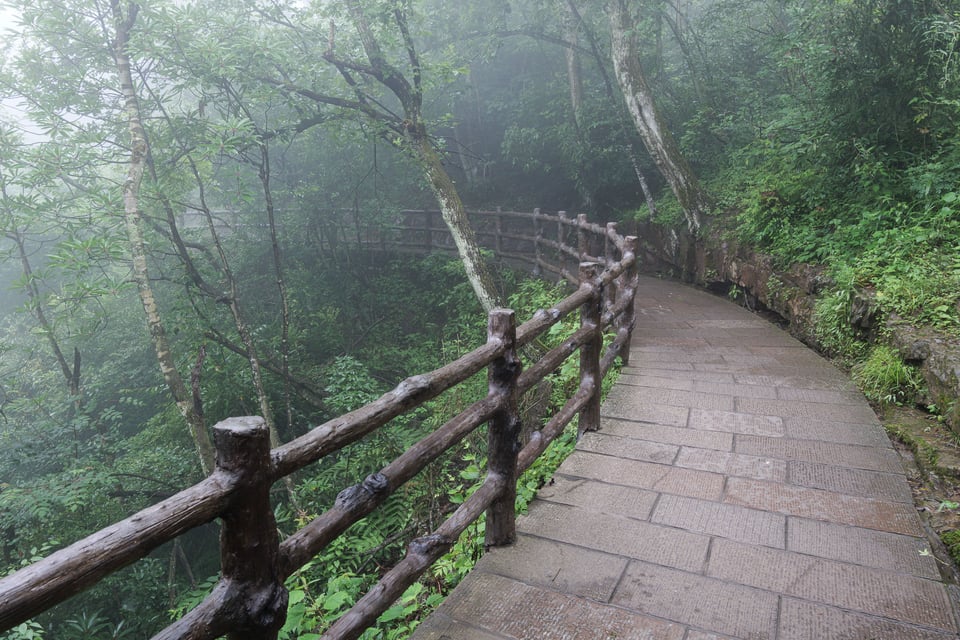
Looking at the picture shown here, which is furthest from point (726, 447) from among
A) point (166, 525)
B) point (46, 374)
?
point (46, 374)

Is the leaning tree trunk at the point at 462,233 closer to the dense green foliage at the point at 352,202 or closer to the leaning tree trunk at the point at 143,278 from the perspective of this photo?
the dense green foliage at the point at 352,202

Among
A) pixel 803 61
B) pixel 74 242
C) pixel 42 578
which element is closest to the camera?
pixel 42 578

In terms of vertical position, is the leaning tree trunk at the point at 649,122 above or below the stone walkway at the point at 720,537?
above

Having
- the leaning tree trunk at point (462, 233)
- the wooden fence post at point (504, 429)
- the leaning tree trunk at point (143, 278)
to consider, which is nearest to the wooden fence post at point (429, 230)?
the leaning tree trunk at point (462, 233)

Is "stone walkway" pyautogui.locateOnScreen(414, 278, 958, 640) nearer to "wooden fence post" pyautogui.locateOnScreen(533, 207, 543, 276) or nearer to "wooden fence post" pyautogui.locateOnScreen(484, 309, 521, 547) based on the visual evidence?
"wooden fence post" pyautogui.locateOnScreen(484, 309, 521, 547)

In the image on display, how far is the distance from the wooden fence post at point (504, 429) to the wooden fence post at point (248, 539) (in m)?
1.25

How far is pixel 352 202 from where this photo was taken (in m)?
15.2

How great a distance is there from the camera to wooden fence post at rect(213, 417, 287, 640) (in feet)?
4.59

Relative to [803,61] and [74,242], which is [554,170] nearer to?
[803,61]

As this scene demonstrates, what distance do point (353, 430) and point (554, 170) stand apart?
610 inches

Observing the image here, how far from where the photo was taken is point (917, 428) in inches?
140

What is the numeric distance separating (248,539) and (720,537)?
6.98 feet

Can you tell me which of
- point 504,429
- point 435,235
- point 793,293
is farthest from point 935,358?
point 435,235

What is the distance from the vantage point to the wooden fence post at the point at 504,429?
2.60m
